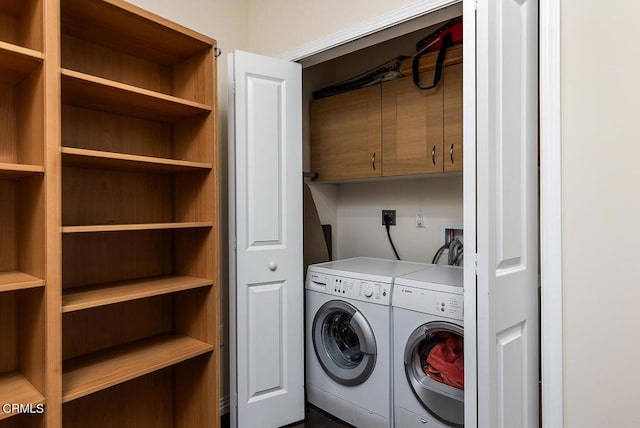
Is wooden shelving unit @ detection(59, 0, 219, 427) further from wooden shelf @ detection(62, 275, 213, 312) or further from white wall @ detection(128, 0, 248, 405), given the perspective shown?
white wall @ detection(128, 0, 248, 405)

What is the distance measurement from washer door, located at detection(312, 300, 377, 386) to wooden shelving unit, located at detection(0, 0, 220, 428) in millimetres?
701

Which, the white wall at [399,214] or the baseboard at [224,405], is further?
the white wall at [399,214]

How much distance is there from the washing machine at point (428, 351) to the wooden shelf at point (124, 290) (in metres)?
0.99

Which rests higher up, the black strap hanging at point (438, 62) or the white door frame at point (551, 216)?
the black strap hanging at point (438, 62)

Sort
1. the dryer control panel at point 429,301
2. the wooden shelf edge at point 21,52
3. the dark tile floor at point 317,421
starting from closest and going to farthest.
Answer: the wooden shelf edge at point 21,52, the dryer control panel at point 429,301, the dark tile floor at point 317,421

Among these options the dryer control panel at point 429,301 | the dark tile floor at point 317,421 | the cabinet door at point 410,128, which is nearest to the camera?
the dryer control panel at point 429,301

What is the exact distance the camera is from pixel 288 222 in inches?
81.0

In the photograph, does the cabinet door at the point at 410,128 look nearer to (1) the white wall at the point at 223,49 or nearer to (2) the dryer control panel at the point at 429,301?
(2) the dryer control panel at the point at 429,301

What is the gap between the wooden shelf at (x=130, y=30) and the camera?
1.41 metres

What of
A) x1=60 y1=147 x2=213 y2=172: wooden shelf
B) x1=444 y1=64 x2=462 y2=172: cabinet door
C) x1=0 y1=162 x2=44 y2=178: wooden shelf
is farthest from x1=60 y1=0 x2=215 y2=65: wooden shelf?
x1=444 y1=64 x2=462 y2=172: cabinet door

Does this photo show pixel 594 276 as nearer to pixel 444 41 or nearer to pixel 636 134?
pixel 636 134

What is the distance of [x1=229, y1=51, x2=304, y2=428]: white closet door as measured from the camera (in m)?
1.91

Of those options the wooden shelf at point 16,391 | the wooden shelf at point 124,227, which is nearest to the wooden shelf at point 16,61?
the wooden shelf at point 124,227

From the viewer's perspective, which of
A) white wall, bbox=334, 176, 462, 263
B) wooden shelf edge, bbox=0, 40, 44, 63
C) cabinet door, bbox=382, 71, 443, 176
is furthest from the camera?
white wall, bbox=334, 176, 462, 263
